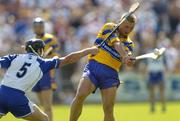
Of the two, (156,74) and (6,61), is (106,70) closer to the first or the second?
(6,61)

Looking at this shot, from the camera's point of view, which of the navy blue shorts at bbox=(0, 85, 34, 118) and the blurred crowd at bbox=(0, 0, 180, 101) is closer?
the navy blue shorts at bbox=(0, 85, 34, 118)

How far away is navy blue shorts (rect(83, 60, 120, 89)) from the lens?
1340 centimetres

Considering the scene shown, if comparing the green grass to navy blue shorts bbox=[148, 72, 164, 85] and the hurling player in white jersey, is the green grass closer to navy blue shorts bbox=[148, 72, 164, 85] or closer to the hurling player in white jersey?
navy blue shorts bbox=[148, 72, 164, 85]

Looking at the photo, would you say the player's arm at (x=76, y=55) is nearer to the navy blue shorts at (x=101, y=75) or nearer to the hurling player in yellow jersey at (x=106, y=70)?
the hurling player in yellow jersey at (x=106, y=70)

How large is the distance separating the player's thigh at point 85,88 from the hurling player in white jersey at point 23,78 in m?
1.62

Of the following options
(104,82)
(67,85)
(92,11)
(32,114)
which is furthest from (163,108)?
(32,114)

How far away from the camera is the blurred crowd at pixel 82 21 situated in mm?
25203

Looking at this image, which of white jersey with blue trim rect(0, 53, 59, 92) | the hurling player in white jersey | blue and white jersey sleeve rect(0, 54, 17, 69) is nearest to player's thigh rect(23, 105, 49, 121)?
the hurling player in white jersey

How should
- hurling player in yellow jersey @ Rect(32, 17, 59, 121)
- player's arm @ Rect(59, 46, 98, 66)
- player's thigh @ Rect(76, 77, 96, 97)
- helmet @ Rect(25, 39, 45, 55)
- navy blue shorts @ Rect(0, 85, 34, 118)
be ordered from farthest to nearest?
hurling player in yellow jersey @ Rect(32, 17, 59, 121), player's thigh @ Rect(76, 77, 96, 97), helmet @ Rect(25, 39, 45, 55), player's arm @ Rect(59, 46, 98, 66), navy blue shorts @ Rect(0, 85, 34, 118)

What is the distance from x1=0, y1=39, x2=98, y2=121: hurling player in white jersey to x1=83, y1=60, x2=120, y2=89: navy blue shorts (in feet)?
5.99

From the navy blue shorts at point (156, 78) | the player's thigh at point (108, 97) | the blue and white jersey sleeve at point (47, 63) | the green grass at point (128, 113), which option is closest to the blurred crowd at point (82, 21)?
the navy blue shorts at point (156, 78)

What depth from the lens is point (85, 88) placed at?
1324 centimetres

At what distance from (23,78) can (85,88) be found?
1959 millimetres

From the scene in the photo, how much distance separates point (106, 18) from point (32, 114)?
47.5 feet
